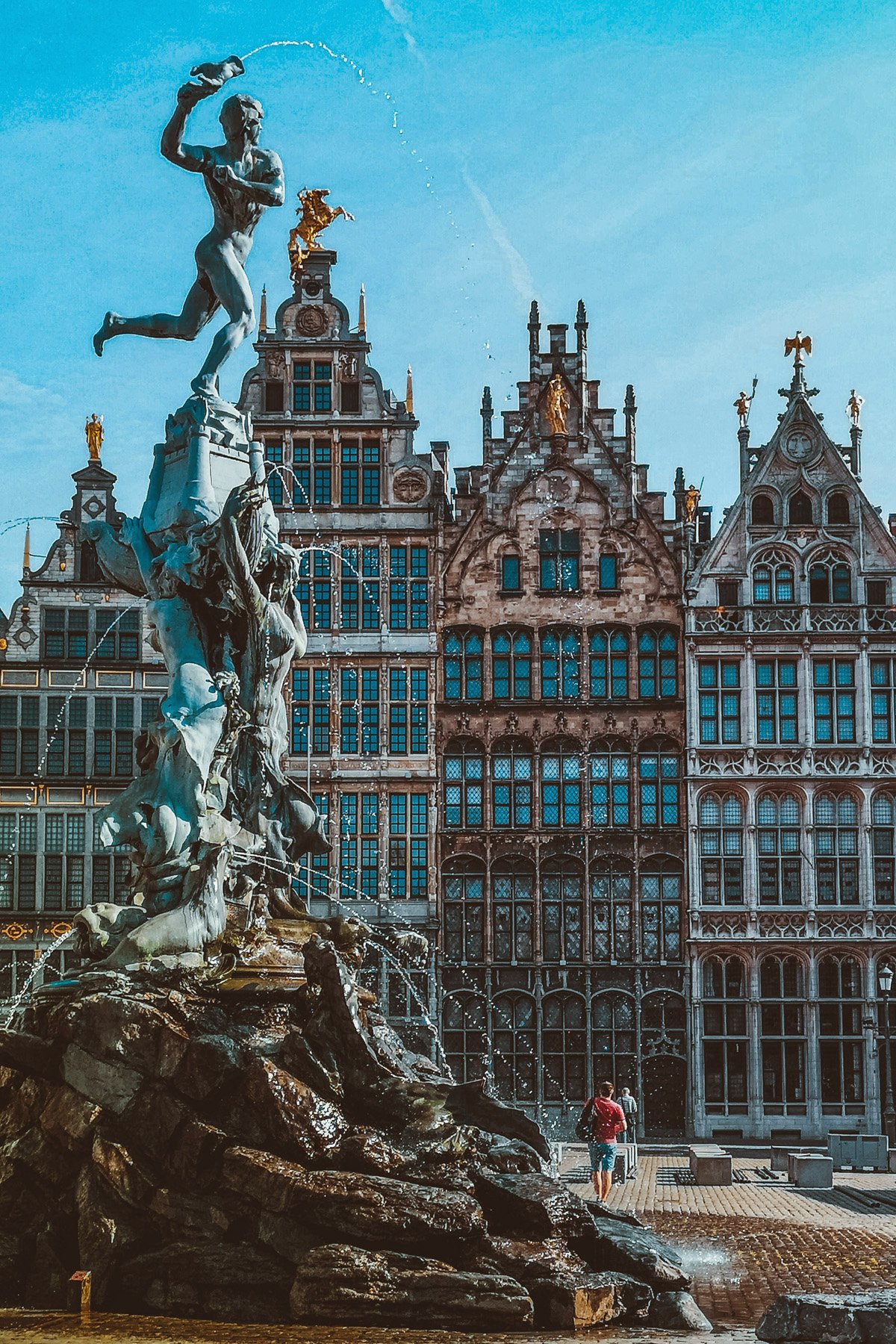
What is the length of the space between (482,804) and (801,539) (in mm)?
10890

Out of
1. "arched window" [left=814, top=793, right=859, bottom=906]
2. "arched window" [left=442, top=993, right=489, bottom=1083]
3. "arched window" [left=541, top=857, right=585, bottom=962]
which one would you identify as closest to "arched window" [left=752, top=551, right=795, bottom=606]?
"arched window" [left=814, top=793, right=859, bottom=906]

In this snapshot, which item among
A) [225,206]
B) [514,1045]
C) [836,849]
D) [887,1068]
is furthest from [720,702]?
[225,206]

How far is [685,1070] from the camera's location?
4878 centimetres

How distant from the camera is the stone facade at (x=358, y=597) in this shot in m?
49.6

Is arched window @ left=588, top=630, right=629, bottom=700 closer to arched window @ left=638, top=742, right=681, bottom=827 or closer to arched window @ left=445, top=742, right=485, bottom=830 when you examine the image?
arched window @ left=638, top=742, right=681, bottom=827

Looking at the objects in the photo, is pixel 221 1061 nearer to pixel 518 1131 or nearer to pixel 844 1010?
pixel 518 1131

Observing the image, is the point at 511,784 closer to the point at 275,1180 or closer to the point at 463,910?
the point at 463,910

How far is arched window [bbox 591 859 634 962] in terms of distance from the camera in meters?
49.2

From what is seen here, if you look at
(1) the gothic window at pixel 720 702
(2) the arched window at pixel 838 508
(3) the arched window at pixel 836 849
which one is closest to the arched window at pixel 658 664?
(1) the gothic window at pixel 720 702

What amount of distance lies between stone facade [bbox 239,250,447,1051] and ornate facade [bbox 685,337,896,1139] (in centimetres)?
703

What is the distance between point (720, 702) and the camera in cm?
5016

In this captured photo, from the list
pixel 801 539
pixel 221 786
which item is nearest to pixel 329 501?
pixel 801 539

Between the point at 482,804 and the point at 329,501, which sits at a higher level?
the point at 329,501

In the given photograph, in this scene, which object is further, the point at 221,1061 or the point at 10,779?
the point at 10,779
